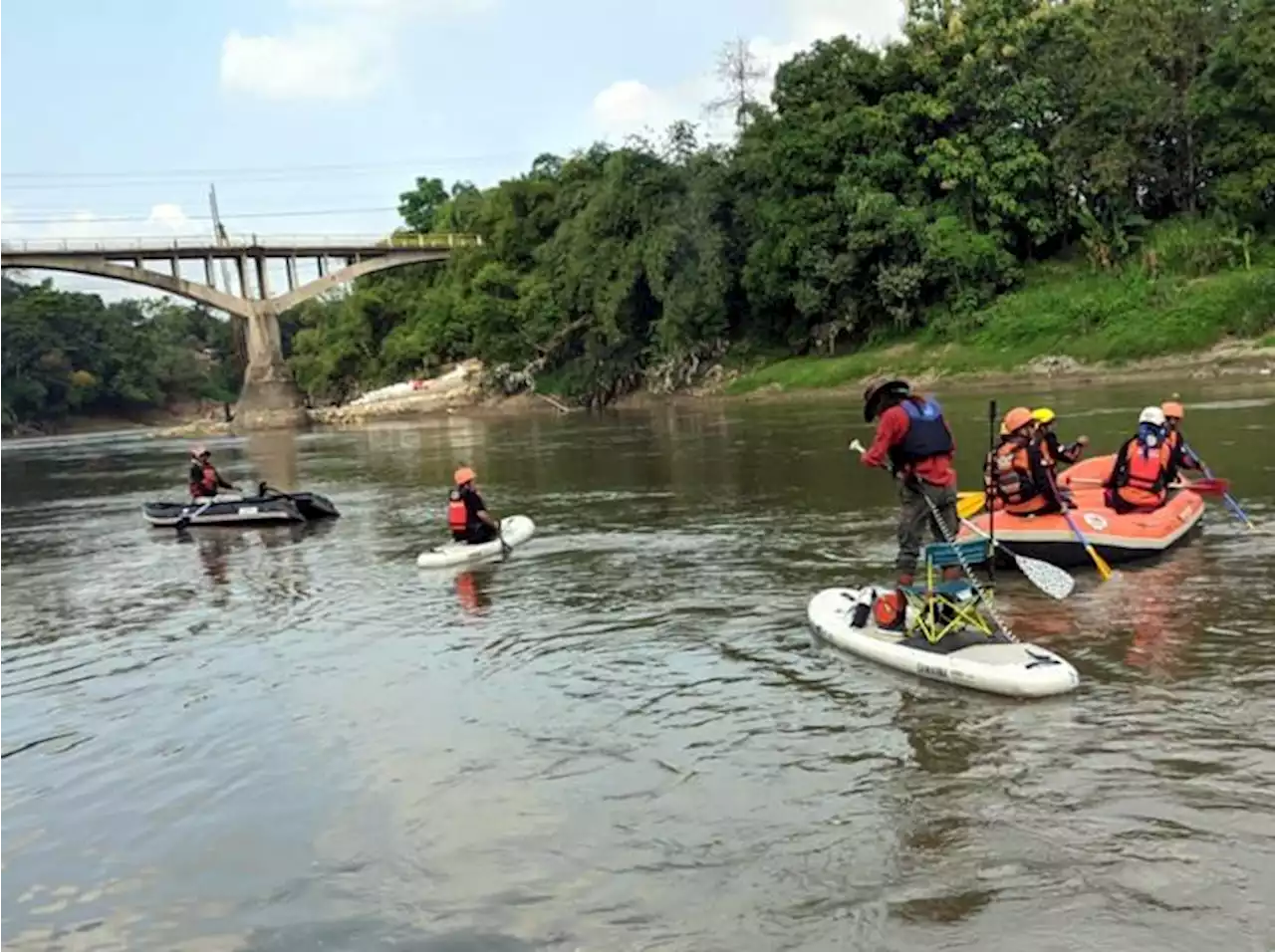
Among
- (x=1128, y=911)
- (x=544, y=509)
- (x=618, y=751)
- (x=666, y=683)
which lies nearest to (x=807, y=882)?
(x=1128, y=911)

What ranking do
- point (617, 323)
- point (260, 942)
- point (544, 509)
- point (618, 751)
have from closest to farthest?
point (260, 942)
point (618, 751)
point (544, 509)
point (617, 323)

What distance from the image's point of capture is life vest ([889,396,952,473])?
8766 millimetres

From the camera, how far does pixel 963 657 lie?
8.27m

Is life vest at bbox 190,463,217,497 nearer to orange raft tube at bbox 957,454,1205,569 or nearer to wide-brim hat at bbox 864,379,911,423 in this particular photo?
orange raft tube at bbox 957,454,1205,569

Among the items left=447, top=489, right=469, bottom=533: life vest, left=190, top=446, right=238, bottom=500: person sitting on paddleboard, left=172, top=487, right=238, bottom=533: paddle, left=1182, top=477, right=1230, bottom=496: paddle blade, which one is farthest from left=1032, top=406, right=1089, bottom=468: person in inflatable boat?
left=190, top=446, right=238, bottom=500: person sitting on paddleboard

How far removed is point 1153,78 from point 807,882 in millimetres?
45593

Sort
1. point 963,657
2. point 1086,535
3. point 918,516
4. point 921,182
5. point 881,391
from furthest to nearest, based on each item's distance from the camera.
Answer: point 921,182 < point 1086,535 < point 918,516 < point 881,391 < point 963,657

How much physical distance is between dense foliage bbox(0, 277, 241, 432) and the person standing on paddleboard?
98.9 meters

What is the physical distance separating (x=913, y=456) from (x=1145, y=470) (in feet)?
16.9

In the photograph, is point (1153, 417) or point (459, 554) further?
point (459, 554)

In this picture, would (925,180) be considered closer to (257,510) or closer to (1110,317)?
(1110,317)

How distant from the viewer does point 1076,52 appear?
1882 inches

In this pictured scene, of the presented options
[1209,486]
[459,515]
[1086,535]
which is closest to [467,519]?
[459,515]

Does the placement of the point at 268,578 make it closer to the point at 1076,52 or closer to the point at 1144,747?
the point at 1144,747
